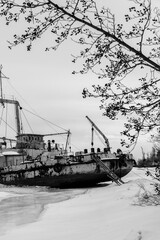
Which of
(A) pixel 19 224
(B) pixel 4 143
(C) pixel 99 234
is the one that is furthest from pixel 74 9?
(B) pixel 4 143

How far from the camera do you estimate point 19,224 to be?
36.6 ft

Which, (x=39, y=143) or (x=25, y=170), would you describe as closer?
(x=25, y=170)

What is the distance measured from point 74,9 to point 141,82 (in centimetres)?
155

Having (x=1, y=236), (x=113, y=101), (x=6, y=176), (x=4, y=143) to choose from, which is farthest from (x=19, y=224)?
(x=4, y=143)

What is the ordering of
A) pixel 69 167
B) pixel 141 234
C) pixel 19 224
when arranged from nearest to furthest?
1. pixel 141 234
2. pixel 19 224
3. pixel 69 167

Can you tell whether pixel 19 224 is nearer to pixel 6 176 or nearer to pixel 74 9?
pixel 74 9

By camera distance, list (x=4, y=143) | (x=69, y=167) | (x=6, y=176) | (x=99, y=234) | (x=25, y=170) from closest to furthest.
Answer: (x=99, y=234) < (x=69, y=167) < (x=25, y=170) < (x=6, y=176) < (x=4, y=143)

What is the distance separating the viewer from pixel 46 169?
3459cm

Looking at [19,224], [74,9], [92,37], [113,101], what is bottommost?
[19,224]

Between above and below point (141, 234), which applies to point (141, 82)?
above

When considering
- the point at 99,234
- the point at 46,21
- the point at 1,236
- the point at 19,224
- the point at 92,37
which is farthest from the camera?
the point at 19,224

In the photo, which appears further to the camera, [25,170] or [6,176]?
[6,176]

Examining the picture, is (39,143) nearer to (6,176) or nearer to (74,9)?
(6,176)

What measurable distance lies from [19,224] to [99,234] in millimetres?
4370
